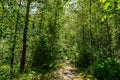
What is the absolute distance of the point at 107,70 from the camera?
47.7ft

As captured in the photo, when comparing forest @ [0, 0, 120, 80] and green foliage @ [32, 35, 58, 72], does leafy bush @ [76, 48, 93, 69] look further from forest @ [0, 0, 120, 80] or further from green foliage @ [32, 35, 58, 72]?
green foliage @ [32, 35, 58, 72]

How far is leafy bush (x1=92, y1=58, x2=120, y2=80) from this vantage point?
46.5ft

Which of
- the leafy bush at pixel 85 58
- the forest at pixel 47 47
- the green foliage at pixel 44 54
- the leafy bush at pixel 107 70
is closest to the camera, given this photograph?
the forest at pixel 47 47

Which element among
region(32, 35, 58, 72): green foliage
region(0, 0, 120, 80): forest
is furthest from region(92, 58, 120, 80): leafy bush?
region(32, 35, 58, 72): green foliage

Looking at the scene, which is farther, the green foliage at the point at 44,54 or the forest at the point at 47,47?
the green foliage at the point at 44,54

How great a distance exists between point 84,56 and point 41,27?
27.9 feet

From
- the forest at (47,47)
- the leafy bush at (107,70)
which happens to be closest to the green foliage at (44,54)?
the forest at (47,47)

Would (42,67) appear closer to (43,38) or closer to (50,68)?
(50,68)

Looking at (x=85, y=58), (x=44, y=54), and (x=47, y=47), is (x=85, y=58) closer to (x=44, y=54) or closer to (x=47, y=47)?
(x=47, y=47)

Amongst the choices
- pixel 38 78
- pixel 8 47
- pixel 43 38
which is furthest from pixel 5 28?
pixel 43 38

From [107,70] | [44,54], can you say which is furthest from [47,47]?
[107,70]

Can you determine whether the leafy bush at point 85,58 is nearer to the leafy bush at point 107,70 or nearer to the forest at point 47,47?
the forest at point 47,47

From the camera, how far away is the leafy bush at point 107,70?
14188 millimetres

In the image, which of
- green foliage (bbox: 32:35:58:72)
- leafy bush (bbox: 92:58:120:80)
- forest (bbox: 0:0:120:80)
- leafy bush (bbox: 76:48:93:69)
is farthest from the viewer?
leafy bush (bbox: 76:48:93:69)
